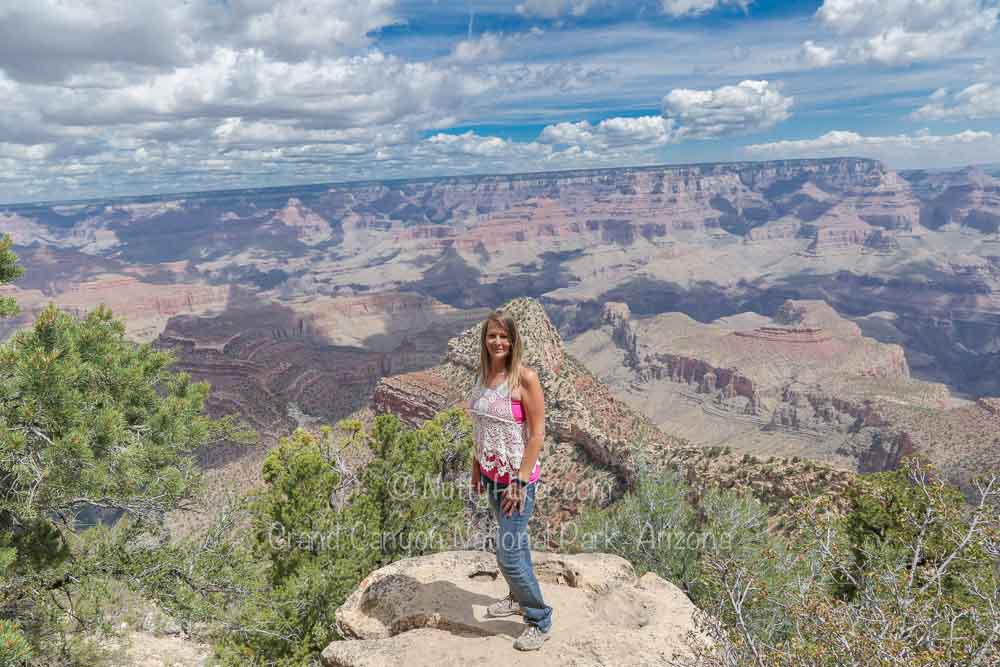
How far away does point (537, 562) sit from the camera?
367 inches

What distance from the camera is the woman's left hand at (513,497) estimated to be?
21.5ft

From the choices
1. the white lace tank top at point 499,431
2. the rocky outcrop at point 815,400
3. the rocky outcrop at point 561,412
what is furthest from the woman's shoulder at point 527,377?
the rocky outcrop at point 815,400

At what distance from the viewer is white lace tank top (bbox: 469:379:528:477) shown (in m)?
6.49

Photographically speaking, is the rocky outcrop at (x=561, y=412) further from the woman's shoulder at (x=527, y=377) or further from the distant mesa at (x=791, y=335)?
the distant mesa at (x=791, y=335)

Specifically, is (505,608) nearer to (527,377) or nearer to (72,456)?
(527,377)

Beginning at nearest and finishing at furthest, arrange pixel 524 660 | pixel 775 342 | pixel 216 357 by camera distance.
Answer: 1. pixel 524 660
2. pixel 216 357
3. pixel 775 342

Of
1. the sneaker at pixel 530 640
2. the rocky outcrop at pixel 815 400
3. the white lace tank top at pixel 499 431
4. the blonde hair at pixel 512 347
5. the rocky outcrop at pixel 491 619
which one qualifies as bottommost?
the rocky outcrop at pixel 815 400

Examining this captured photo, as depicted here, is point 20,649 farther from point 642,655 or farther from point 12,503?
point 642,655

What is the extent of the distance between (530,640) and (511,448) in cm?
242

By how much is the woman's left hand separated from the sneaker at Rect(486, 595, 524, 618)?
1.75 metres

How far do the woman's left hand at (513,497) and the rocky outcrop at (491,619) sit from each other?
182cm

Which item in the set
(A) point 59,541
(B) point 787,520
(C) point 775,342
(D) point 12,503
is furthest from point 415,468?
(C) point 775,342

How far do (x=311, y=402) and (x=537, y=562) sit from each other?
99.2 metres

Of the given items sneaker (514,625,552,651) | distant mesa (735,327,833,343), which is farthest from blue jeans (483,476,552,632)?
distant mesa (735,327,833,343)
